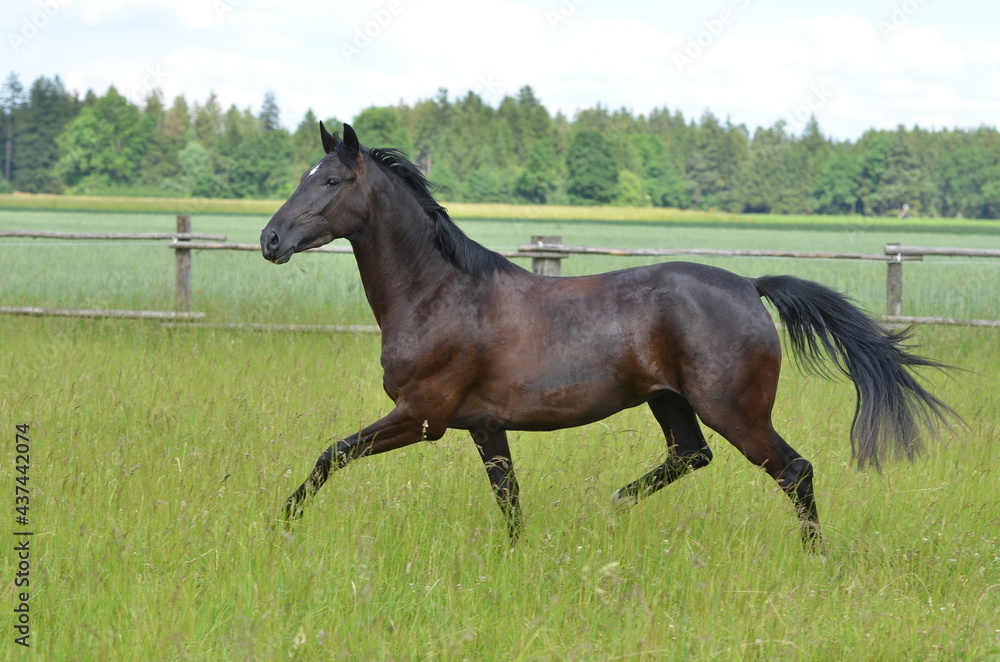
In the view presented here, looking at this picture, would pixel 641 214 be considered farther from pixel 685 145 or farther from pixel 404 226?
pixel 404 226

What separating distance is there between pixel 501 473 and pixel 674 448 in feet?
2.87

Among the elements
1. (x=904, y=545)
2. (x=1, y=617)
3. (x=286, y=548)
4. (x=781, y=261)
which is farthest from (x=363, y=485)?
(x=781, y=261)

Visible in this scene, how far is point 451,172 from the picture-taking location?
270 ft

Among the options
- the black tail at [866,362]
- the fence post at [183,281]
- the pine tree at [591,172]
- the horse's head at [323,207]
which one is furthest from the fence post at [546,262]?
the pine tree at [591,172]

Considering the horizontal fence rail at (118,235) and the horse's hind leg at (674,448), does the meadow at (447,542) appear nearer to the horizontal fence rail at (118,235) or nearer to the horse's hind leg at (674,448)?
the horse's hind leg at (674,448)

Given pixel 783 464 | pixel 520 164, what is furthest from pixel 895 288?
pixel 520 164

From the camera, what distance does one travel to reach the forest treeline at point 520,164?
7725 cm

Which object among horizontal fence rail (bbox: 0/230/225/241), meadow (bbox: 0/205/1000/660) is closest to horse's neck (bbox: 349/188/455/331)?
meadow (bbox: 0/205/1000/660)

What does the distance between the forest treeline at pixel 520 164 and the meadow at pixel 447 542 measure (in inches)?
2670

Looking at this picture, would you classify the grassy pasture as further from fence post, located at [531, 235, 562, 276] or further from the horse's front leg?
the horse's front leg

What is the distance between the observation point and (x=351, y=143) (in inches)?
153

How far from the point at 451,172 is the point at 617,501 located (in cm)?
7988

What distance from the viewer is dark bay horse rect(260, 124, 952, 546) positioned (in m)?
3.86

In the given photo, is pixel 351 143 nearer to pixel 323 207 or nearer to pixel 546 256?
pixel 323 207
